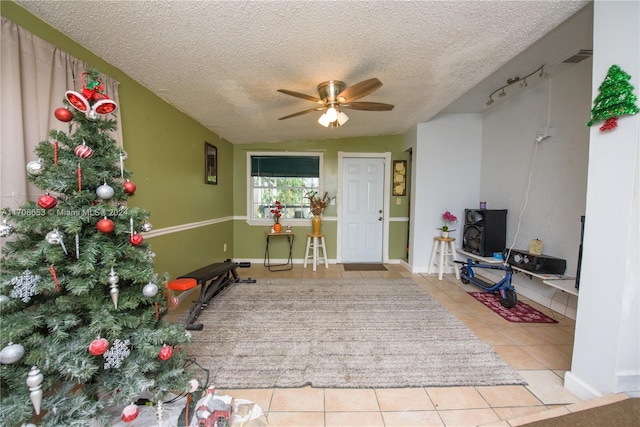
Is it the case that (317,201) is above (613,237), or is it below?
above

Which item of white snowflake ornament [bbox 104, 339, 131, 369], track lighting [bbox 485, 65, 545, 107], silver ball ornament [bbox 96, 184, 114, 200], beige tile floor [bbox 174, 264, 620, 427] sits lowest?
beige tile floor [bbox 174, 264, 620, 427]

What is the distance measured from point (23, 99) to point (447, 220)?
460cm

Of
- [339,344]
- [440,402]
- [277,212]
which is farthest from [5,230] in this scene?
[277,212]

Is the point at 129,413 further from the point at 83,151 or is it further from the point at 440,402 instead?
the point at 440,402

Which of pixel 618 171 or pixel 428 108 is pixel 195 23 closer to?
pixel 618 171

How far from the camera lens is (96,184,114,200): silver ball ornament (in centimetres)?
111

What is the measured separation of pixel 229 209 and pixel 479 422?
169 inches

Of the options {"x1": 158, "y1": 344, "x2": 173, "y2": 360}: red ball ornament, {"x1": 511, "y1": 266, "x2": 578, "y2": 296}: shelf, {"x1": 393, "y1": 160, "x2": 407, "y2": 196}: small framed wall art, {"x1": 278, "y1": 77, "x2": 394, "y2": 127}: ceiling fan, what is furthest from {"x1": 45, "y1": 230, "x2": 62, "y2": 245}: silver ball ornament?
{"x1": 393, "y1": 160, "x2": 407, "y2": 196}: small framed wall art

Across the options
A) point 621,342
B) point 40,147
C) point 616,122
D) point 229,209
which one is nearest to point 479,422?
point 621,342

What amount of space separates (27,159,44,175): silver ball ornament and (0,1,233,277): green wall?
3.00 feet

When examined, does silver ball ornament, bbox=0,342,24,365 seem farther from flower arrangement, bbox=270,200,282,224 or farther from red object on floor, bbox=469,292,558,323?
flower arrangement, bbox=270,200,282,224

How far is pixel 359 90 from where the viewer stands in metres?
2.12

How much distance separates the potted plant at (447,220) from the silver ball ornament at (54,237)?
13.5ft

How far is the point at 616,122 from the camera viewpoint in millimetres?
1354
